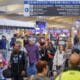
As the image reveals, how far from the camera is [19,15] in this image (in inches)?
365

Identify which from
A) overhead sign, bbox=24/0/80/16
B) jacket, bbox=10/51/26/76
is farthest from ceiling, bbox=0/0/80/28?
jacket, bbox=10/51/26/76

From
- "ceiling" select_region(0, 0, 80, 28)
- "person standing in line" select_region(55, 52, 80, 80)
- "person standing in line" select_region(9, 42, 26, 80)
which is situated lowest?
"person standing in line" select_region(9, 42, 26, 80)

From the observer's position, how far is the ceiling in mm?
9133

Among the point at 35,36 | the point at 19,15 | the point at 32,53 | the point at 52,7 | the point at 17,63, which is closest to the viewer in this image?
the point at 17,63

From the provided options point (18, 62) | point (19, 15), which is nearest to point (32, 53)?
point (18, 62)

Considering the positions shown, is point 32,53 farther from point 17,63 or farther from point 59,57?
point 17,63

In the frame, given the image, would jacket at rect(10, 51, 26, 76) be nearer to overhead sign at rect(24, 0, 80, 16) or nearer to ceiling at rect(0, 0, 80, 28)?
overhead sign at rect(24, 0, 80, 16)

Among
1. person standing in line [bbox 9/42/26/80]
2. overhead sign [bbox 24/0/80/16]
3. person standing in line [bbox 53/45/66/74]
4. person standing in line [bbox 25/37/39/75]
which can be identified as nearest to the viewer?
person standing in line [bbox 9/42/26/80]

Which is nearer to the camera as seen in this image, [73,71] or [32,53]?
[73,71]

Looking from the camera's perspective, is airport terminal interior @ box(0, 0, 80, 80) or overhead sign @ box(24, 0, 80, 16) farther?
airport terminal interior @ box(0, 0, 80, 80)

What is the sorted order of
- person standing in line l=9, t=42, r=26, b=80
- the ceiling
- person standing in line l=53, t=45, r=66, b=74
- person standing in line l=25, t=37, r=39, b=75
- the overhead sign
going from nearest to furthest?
1. person standing in line l=9, t=42, r=26, b=80
2. the overhead sign
3. person standing in line l=25, t=37, r=39, b=75
4. person standing in line l=53, t=45, r=66, b=74
5. the ceiling

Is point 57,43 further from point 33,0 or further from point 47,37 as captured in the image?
point 33,0

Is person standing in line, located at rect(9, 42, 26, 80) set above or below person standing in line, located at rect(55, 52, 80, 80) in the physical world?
below

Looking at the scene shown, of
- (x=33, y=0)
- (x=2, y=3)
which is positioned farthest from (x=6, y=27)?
(x=33, y=0)
